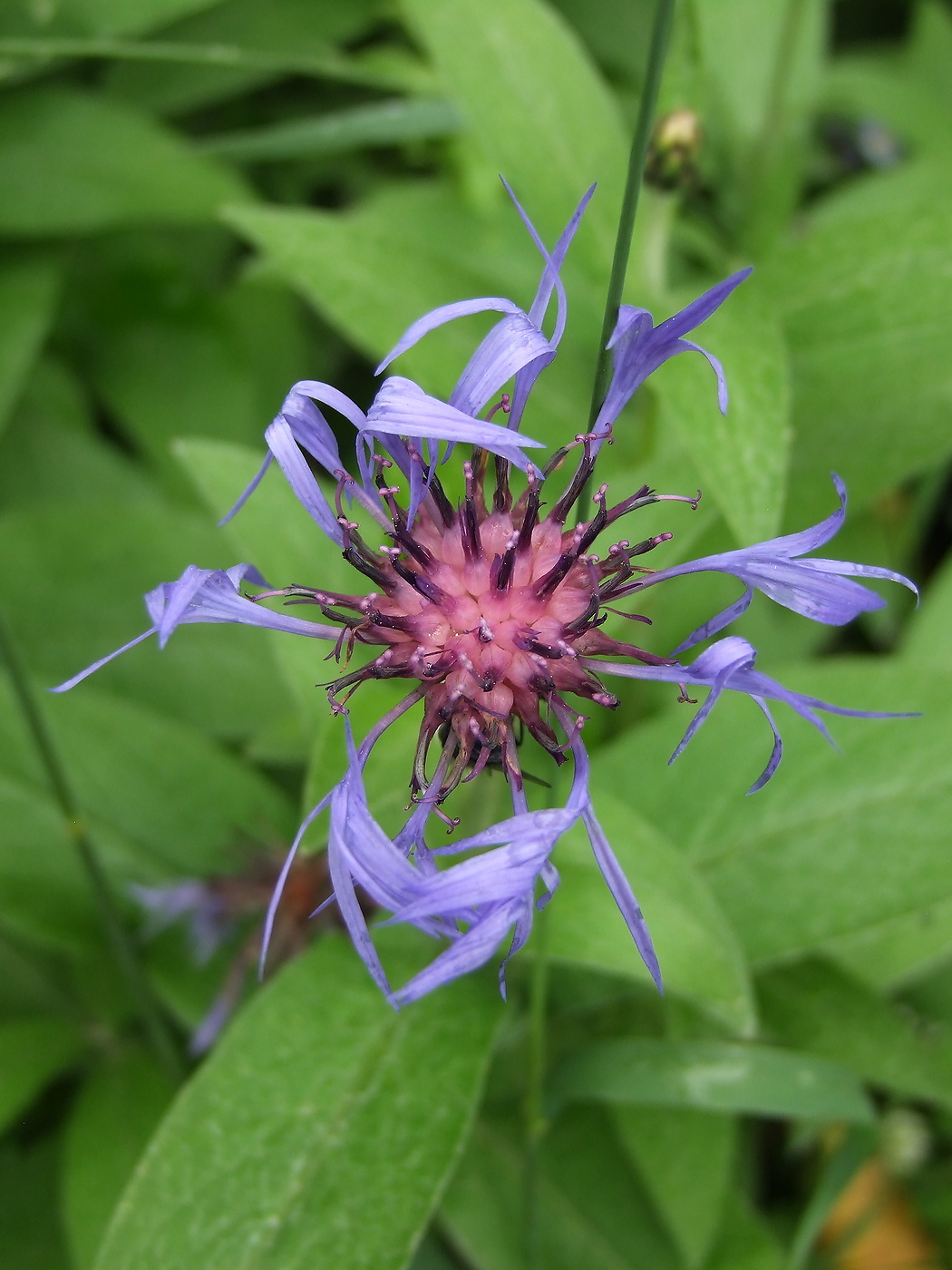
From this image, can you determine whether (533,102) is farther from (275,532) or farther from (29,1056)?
(29,1056)

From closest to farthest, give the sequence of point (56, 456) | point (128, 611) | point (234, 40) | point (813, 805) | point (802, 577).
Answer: point (802, 577), point (813, 805), point (128, 611), point (56, 456), point (234, 40)

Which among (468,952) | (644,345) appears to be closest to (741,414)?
(644,345)

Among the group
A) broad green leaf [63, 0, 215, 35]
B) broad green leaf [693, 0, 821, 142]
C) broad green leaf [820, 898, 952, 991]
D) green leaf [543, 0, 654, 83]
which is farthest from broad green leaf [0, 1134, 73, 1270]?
green leaf [543, 0, 654, 83]

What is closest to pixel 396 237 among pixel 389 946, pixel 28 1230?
pixel 389 946

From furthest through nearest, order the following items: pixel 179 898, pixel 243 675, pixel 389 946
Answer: pixel 243 675 → pixel 179 898 → pixel 389 946

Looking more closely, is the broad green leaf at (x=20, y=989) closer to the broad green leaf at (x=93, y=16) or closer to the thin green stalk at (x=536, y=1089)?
the thin green stalk at (x=536, y=1089)

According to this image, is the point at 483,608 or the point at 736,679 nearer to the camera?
the point at 736,679

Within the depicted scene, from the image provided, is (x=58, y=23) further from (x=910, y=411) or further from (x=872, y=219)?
(x=910, y=411)
